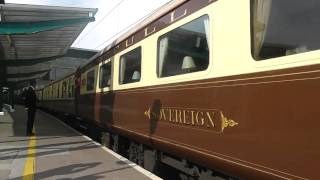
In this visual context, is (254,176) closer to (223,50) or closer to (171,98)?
(223,50)

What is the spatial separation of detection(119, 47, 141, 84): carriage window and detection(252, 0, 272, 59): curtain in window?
4238 mm

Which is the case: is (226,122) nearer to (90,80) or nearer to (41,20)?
(90,80)

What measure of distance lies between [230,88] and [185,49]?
1.66m

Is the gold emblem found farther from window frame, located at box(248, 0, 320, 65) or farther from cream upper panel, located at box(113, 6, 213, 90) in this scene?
window frame, located at box(248, 0, 320, 65)

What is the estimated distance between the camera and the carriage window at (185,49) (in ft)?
21.1

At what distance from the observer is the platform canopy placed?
16703 millimetres

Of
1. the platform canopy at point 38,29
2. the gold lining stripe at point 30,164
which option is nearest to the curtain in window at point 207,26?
the gold lining stripe at point 30,164

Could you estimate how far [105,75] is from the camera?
13.1 m

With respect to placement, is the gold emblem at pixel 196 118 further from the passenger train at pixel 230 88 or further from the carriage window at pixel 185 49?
the carriage window at pixel 185 49

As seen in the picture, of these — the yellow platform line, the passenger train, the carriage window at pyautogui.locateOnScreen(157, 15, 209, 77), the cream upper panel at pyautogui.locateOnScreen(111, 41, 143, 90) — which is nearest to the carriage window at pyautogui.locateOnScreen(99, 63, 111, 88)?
the cream upper panel at pyautogui.locateOnScreen(111, 41, 143, 90)

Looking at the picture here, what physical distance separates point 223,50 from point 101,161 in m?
5.45

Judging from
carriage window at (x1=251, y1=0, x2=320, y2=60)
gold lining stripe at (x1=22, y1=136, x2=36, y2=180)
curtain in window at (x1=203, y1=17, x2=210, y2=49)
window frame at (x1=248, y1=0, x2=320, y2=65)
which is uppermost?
curtain in window at (x1=203, y1=17, x2=210, y2=49)

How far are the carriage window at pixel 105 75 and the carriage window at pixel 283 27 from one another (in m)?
7.45

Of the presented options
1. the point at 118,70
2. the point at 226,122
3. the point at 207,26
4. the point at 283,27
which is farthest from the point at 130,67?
the point at 283,27
